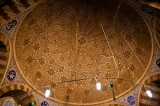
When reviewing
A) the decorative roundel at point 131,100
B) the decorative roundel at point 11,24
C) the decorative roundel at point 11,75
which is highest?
the decorative roundel at point 11,24

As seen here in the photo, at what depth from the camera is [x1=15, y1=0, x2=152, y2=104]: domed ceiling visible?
29.1ft

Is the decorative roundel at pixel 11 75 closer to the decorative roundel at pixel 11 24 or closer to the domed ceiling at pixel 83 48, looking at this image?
the domed ceiling at pixel 83 48

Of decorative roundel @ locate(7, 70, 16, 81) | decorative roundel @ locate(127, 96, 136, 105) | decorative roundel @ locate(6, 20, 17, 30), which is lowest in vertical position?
decorative roundel @ locate(127, 96, 136, 105)

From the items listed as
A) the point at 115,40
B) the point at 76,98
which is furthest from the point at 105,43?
the point at 76,98

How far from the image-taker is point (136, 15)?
8.66 m

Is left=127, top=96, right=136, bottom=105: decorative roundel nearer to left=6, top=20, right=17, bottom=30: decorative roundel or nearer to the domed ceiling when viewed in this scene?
the domed ceiling

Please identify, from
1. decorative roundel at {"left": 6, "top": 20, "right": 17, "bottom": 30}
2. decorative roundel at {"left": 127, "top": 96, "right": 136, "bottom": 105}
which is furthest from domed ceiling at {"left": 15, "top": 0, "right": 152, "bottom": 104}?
decorative roundel at {"left": 127, "top": 96, "right": 136, "bottom": 105}

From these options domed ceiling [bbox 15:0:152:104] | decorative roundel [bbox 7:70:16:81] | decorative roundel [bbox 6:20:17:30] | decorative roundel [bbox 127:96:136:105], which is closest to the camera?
decorative roundel [bbox 6:20:17:30]

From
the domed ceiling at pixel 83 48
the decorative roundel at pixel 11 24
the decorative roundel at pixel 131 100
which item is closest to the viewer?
the decorative roundel at pixel 11 24

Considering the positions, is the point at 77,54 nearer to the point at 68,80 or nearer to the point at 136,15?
the point at 68,80

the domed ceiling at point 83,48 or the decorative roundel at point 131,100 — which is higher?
the domed ceiling at point 83,48

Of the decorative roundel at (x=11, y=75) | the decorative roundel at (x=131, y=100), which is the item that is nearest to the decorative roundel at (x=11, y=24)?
the decorative roundel at (x=11, y=75)

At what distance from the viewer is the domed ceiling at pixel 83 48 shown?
349 inches

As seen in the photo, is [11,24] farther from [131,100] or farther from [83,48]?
[131,100]
